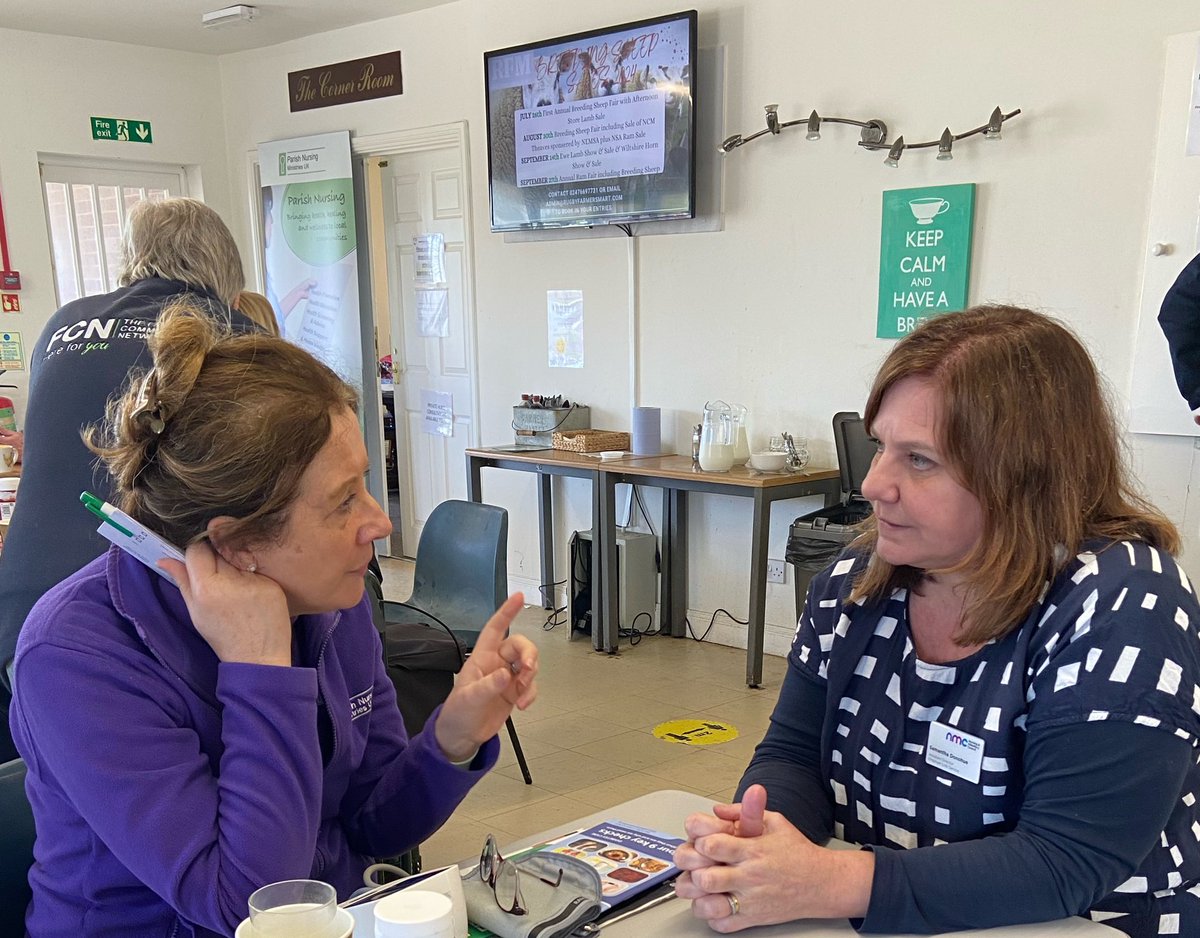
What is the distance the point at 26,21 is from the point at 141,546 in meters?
5.67

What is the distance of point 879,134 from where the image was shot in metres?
3.73

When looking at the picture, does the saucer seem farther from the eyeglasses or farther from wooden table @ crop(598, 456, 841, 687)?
wooden table @ crop(598, 456, 841, 687)

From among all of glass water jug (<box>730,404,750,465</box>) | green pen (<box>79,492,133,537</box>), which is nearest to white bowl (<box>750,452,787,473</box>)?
glass water jug (<box>730,404,750,465</box>)

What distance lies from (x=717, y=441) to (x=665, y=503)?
640 millimetres

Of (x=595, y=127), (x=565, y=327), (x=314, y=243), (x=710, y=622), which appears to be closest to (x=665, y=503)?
(x=710, y=622)

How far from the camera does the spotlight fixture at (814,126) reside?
383 cm

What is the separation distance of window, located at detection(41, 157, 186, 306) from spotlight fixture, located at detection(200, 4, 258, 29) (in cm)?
114

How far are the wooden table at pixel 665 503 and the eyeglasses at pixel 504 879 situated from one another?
281 centimetres

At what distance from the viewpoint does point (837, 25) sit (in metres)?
3.87

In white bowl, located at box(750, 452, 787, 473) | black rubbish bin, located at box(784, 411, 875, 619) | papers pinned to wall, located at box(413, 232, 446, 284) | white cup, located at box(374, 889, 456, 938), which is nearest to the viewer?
white cup, located at box(374, 889, 456, 938)

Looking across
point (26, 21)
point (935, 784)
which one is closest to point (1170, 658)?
point (935, 784)

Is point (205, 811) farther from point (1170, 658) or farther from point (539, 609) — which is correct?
point (539, 609)

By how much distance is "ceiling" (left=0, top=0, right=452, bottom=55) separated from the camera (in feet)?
17.0

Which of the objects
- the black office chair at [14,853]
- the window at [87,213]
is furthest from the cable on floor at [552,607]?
the black office chair at [14,853]
